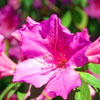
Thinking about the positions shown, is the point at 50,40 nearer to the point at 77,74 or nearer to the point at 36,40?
the point at 36,40

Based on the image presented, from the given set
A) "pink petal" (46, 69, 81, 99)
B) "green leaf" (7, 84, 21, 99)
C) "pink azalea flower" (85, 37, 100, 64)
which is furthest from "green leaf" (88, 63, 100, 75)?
"green leaf" (7, 84, 21, 99)

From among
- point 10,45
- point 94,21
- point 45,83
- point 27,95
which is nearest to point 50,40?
point 45,83

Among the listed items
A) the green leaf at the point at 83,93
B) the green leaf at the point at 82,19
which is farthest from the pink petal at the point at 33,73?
the green leaf at the point at 82,19

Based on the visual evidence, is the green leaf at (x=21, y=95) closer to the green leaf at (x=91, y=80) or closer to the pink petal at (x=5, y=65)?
the pink petal at (x=5, y=65)

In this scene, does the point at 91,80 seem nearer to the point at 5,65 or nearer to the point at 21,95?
the point at 21,95

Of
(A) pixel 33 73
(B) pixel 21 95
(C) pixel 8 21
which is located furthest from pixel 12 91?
(C) pixel 8 21

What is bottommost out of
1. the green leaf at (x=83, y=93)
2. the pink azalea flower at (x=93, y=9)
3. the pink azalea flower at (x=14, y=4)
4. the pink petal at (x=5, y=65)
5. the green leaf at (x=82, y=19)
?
the green leaf at (x=83, y=93)

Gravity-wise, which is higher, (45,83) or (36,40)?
(36,40)
